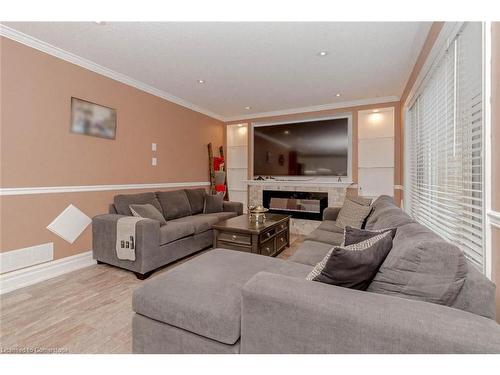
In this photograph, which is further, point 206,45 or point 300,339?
point 206,45

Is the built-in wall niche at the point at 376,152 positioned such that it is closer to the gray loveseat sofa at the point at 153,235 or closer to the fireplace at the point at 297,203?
the fireplace at the point at 297,203

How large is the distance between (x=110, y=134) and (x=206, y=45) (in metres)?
1.77

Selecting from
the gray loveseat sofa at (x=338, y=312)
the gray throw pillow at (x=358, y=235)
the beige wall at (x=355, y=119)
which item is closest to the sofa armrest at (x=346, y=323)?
the gray loveseat sofa at (x=338, y=312)

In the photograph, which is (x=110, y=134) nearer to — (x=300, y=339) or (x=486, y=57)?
(x=300, y=339)

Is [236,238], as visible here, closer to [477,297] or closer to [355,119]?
[477,297]

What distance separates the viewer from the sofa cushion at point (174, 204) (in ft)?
11.8

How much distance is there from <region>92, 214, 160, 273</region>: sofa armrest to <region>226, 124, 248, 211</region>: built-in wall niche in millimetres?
3134

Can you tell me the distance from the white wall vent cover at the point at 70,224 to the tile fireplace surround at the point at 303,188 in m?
3.22

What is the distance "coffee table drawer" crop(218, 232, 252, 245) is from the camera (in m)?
2.79

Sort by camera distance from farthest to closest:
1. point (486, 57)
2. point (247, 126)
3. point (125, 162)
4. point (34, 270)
Result: point (247, 126) → point (125, 162) → point (34, 270) → point (486, 57)

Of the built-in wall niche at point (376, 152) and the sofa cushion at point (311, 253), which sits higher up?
the built-in wall niche at point (376, 152)

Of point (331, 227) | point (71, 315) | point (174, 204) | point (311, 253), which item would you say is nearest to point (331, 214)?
point (331, 227)

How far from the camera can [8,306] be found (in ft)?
6.56
